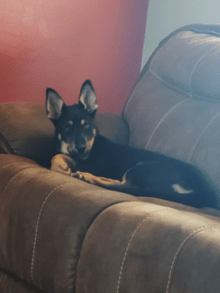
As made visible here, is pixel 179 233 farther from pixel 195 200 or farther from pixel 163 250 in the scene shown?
pixel 195 200

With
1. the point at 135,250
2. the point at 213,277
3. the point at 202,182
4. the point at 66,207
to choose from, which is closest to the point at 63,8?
the point at 202,182

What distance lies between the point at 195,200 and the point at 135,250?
0.68m

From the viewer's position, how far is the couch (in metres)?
1.11

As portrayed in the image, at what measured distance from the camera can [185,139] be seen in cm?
211

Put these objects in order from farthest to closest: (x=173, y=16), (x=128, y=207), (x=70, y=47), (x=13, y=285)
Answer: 1. (x=173, y=16)
2. (x=70, y=47)
3. (x=13, y=285)
4. (x=128, y=207)

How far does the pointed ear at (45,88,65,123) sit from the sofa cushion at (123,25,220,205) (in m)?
0.48

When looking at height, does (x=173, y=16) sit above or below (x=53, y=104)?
above

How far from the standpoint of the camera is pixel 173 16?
341 cm

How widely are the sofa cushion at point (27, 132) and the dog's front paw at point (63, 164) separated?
3.7 inches

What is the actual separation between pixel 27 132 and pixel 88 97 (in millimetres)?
373

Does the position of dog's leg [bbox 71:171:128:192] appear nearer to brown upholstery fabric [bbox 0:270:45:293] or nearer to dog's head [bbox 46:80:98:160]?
dog's head [bbox 46:80:98:160]

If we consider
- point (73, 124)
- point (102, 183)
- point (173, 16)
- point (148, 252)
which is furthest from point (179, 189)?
point (173, 16)

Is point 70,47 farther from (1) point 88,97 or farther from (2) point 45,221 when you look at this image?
(2) point 45,221

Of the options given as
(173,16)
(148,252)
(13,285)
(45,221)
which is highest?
(173,16)
